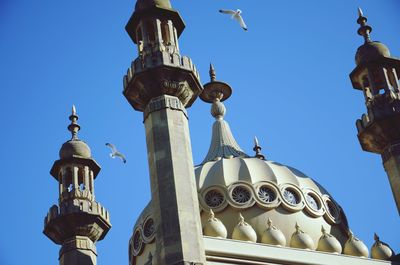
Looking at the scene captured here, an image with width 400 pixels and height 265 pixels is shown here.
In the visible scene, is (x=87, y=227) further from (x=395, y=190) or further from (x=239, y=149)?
(x=395, y=190)

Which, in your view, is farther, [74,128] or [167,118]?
[74,128]

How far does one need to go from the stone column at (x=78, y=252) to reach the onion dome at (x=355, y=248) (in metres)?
7.07

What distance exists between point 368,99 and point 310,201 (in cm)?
350

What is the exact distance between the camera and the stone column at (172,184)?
1853cm

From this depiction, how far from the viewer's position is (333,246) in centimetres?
2516

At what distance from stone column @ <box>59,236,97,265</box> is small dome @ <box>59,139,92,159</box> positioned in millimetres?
2708

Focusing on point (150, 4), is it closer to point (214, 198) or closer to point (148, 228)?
point (214, 198)

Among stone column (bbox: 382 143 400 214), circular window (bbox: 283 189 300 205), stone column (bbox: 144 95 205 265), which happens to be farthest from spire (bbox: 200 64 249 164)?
stone column (bbox: 144 95 205 265)

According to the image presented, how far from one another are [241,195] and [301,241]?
97.4 inches

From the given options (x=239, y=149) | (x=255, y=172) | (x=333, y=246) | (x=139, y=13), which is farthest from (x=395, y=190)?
(x=139, y=13)

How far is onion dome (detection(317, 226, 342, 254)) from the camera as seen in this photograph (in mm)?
25125

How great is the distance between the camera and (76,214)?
25484 millimetres

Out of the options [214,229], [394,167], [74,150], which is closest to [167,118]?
[214,229]

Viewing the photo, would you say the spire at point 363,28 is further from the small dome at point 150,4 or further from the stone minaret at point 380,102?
the small dome at point 150,4
